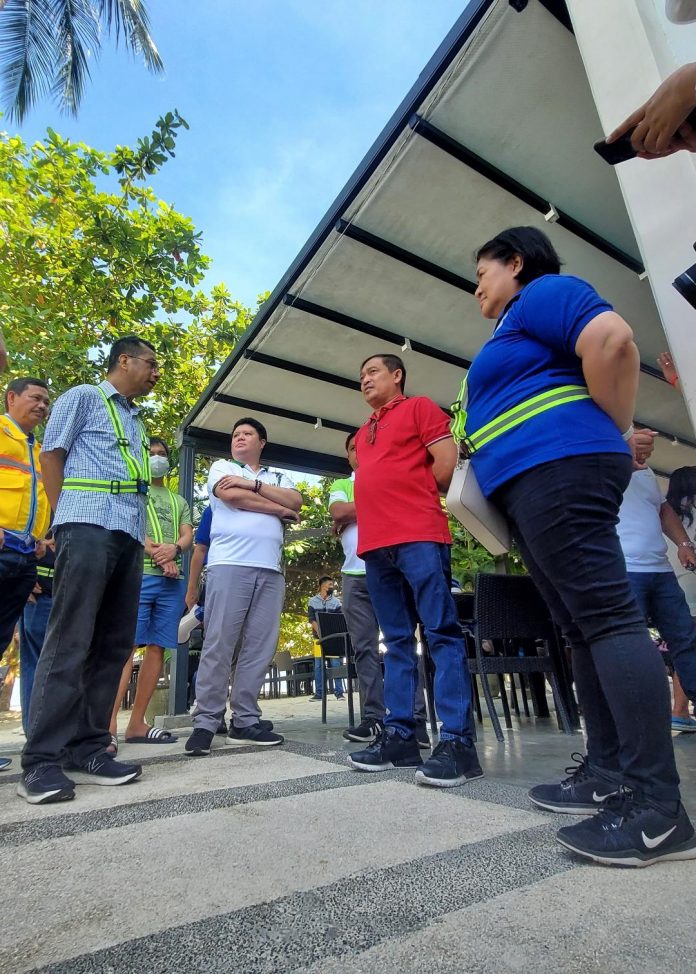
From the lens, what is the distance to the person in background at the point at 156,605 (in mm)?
3902

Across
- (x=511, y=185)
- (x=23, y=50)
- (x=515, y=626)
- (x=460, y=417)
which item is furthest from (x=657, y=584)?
(x=23, y=50)

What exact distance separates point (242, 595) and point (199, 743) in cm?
83

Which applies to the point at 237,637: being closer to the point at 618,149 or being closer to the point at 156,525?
the point at 156,525

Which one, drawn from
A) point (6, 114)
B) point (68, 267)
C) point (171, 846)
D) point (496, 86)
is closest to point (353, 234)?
point (496, 86)

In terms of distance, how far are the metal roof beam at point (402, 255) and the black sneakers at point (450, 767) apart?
11.1 ft

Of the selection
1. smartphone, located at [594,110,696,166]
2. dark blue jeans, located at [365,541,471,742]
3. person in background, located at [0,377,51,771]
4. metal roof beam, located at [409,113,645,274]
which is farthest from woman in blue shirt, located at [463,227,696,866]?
person in background, located at [0,377,51,771]

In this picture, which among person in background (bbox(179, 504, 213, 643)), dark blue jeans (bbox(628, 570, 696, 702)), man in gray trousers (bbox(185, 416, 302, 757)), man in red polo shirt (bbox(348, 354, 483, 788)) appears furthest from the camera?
person in background (bbox(179, 504, 213, 643))

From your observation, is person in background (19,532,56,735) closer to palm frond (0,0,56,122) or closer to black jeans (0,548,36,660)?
black jeans (0,548,36,660)

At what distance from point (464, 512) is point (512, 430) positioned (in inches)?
12.2

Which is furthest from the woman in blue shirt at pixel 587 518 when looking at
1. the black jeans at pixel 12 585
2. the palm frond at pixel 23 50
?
the palm frond at pixel 23 50

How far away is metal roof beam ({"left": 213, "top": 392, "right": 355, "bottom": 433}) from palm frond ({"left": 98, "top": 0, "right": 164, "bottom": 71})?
9.48 meters

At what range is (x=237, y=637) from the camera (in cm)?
339

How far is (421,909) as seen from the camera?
44.4 inches

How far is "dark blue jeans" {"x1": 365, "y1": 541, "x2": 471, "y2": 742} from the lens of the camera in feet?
8.01
